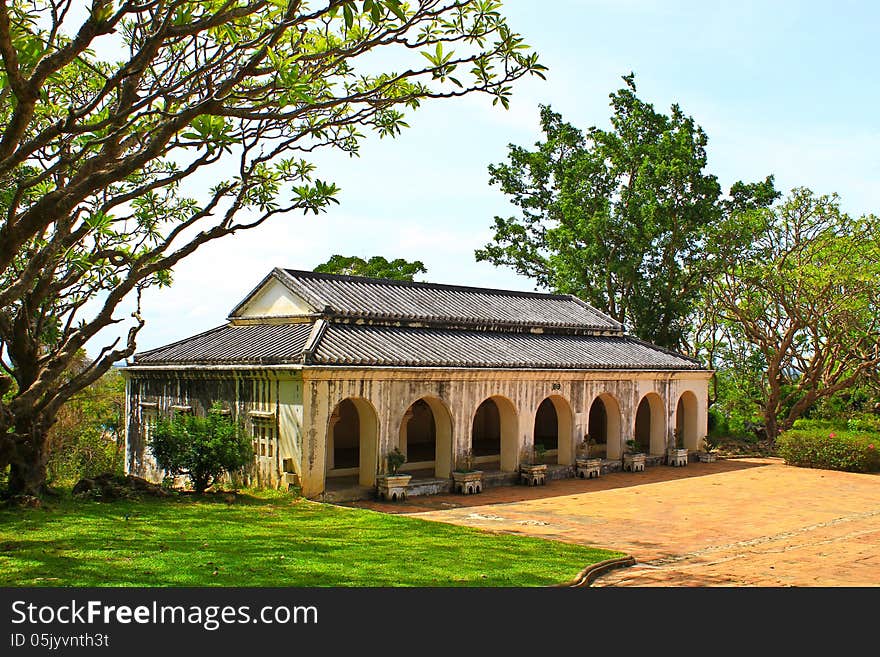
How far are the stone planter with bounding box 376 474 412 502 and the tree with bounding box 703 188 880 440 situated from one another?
1675 cm

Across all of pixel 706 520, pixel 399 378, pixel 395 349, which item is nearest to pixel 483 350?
A: pixel 395 349

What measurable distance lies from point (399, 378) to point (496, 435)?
9.32 m

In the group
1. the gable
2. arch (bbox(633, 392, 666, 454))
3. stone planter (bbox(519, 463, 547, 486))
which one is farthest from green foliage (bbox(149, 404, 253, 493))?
arch (bbox(633, 392, 666, 454))

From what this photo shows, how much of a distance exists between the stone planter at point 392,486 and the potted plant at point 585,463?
629cm

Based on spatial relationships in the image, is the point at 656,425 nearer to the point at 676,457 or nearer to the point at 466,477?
the point at 676,457

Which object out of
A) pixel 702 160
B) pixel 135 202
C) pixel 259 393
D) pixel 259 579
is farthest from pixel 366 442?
pixel 702 160

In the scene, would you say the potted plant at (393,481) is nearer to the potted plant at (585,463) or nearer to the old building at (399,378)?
the old building at (399,378)

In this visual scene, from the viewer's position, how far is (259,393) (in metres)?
16.6

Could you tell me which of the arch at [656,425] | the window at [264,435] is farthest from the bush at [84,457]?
the arch at [656,425]

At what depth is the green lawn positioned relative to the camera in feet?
27.7

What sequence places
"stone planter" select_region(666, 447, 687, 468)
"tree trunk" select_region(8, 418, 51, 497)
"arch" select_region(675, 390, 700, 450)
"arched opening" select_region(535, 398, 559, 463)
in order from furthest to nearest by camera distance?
"arched opening" select_region(535, 398, 559, 463) → "arch" select_region(675, 390, 700, 450) → "stone planter" select_region(666, 447, 687, 468) → "tree trunk" select_region(8, 418, 51, 497)

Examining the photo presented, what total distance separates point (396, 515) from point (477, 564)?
4.27m

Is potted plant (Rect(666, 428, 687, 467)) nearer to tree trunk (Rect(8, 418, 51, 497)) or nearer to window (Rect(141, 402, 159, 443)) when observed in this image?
window (Rect(141, 402, 159, 443))

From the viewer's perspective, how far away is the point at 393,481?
16391 millimetres
